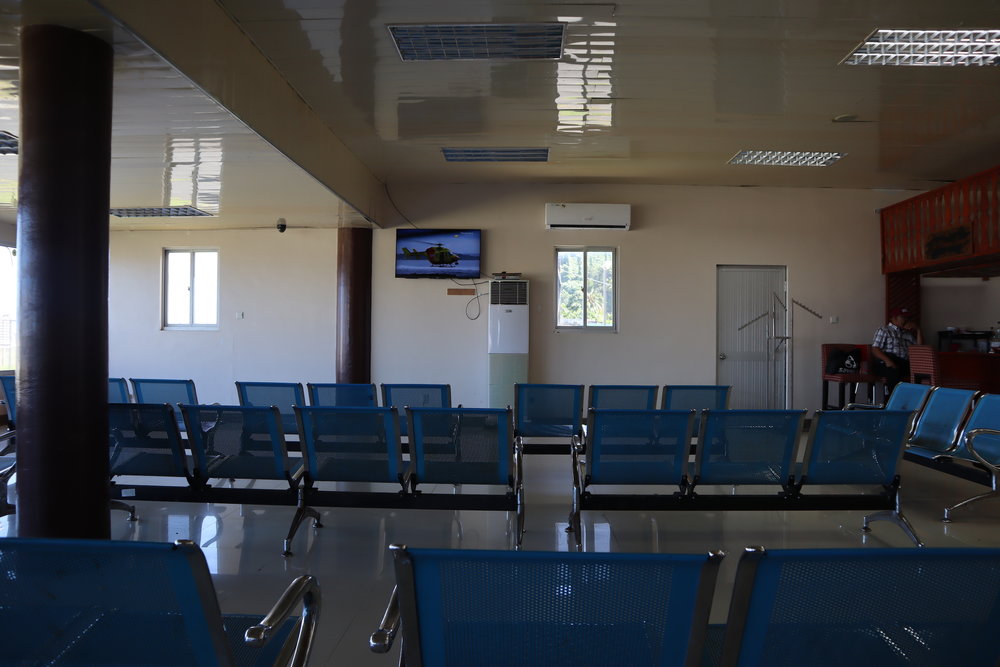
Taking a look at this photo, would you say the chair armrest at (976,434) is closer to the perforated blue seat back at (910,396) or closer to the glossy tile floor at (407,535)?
the glossy tile floor at (407,535)

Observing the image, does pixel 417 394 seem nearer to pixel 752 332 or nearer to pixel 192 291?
pixel 752 332

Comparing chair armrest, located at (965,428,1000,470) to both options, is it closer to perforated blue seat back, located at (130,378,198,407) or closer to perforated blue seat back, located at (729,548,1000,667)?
perforated blue seat back, located at (729,548,1000,667)

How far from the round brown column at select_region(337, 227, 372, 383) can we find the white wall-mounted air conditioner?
8.06 ft

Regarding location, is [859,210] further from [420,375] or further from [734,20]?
[420,375]

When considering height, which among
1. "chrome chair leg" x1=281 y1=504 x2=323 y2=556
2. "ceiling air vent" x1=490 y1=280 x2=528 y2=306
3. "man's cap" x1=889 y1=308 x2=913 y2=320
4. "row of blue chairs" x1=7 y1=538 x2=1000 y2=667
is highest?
"ceiling air vent" x1=490 y1=280 x2=528 y2=306

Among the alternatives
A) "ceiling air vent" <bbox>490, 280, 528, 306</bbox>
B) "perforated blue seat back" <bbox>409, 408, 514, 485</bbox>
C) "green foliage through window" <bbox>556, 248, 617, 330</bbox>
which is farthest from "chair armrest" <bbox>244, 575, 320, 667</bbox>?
"green foliage through window" <bbox>556, 248, 617, 330</bbox>

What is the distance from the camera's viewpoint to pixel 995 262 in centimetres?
657

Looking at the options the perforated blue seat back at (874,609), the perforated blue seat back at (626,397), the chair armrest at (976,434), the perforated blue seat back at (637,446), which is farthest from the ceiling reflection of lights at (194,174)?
the chair armrest at (976,434)

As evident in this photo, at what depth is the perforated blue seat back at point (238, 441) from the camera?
3.07m

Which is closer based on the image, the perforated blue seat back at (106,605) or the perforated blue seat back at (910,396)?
the perforated blue seat back at (106,605)

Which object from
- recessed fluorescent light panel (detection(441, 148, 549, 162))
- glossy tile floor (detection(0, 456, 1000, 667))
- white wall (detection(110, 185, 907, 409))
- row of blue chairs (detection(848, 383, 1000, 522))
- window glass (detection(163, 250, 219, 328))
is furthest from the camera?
window glass (detection(163, 250, 219, 328))

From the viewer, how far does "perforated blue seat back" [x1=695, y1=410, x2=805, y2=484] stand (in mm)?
2986

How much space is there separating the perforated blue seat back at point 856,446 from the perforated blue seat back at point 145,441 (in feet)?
10.5

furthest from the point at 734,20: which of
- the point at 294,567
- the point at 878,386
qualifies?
the point at 878,386
